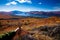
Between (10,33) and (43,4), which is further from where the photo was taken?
(43,4)

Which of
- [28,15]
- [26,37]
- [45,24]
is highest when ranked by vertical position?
[28,15]

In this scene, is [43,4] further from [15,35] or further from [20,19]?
[15,35]

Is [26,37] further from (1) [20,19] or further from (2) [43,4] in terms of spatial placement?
(2) [43,4]

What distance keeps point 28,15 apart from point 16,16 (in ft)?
0.97

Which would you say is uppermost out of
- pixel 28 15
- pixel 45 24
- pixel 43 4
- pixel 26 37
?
pixel 43 4

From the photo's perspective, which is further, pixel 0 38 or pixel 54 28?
pixel 54 28

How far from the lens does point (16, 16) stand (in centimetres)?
363

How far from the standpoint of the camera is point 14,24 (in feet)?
11.6

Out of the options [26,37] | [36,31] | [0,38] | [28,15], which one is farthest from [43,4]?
[0,38]

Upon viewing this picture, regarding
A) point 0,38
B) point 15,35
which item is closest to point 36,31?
point 15,35

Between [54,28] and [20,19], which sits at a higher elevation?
[20,19]

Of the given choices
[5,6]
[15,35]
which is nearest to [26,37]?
[15,35]

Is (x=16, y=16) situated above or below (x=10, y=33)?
above

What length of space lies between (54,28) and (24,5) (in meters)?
0.91
